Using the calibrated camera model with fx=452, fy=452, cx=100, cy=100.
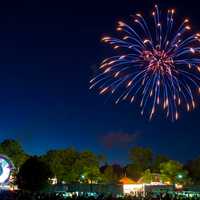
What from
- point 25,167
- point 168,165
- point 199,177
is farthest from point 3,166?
point 199,177

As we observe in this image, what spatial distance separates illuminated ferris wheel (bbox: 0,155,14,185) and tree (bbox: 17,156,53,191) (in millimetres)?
15783

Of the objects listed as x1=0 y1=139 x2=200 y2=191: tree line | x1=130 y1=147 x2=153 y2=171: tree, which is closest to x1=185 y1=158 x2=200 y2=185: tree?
x1=0 y1=139 x2=200 y2=191: tree line

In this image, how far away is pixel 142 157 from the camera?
135 m

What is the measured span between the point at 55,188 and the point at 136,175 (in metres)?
57.2

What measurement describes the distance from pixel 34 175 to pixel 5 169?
1848 cm

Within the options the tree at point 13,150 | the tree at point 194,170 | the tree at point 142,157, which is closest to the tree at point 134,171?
the tree at point 142,157

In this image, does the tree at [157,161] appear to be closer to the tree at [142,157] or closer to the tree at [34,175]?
the tree at [142,157]

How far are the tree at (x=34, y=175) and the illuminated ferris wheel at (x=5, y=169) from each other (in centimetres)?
1578

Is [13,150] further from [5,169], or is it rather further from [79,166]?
[5,169]

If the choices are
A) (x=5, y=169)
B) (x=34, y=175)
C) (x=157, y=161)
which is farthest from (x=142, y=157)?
(x=34, y=175)

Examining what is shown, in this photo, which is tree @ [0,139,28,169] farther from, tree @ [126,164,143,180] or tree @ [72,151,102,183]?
tree @ [126,164,143,180]

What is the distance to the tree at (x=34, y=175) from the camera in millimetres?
51438

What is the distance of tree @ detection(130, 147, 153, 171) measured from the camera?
439 ft

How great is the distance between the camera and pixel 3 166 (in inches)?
2731
